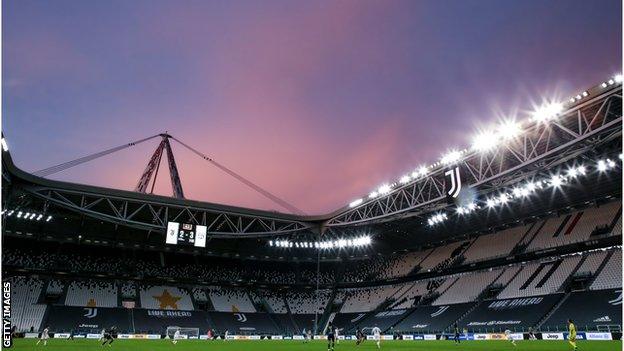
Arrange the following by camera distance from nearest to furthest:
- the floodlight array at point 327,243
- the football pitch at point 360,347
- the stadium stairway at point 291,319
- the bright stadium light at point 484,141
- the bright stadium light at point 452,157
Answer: the football pitch at point 360,347 → the bright stadium light at point 484,141 → the bright stadium light at point 452,157 → the floodlight array at point 327,243 → the stadium stairway at point 291,319

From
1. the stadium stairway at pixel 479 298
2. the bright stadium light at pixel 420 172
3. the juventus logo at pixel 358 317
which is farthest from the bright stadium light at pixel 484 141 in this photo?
the juventus logo at pixel 358 317

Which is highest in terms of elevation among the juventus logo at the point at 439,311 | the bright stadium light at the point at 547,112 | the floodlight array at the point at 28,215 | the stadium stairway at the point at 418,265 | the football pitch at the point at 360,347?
the floodlight array at the point at 28,215

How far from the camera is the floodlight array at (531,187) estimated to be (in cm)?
4200

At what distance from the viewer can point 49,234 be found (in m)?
60.0

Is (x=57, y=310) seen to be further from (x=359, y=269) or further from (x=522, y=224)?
(x=522, y=224)

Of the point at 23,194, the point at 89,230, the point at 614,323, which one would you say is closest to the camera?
the point at 614,323

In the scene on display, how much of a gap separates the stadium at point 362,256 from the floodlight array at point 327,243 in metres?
0.33

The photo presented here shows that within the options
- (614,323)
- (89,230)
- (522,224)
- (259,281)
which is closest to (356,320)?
(259,281)

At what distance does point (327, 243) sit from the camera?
71438 millimetres

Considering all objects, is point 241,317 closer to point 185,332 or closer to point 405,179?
point 185,332

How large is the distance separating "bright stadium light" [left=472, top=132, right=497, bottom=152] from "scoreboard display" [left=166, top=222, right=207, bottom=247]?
29.3 m

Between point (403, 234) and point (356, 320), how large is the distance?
583 inches

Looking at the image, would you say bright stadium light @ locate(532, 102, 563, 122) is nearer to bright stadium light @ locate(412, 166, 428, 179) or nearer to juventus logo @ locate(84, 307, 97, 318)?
bright stadium light @ locate(412, 166, 428, 179)

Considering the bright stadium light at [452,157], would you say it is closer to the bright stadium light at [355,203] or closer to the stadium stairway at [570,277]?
the bright stadium light at [355,203]
